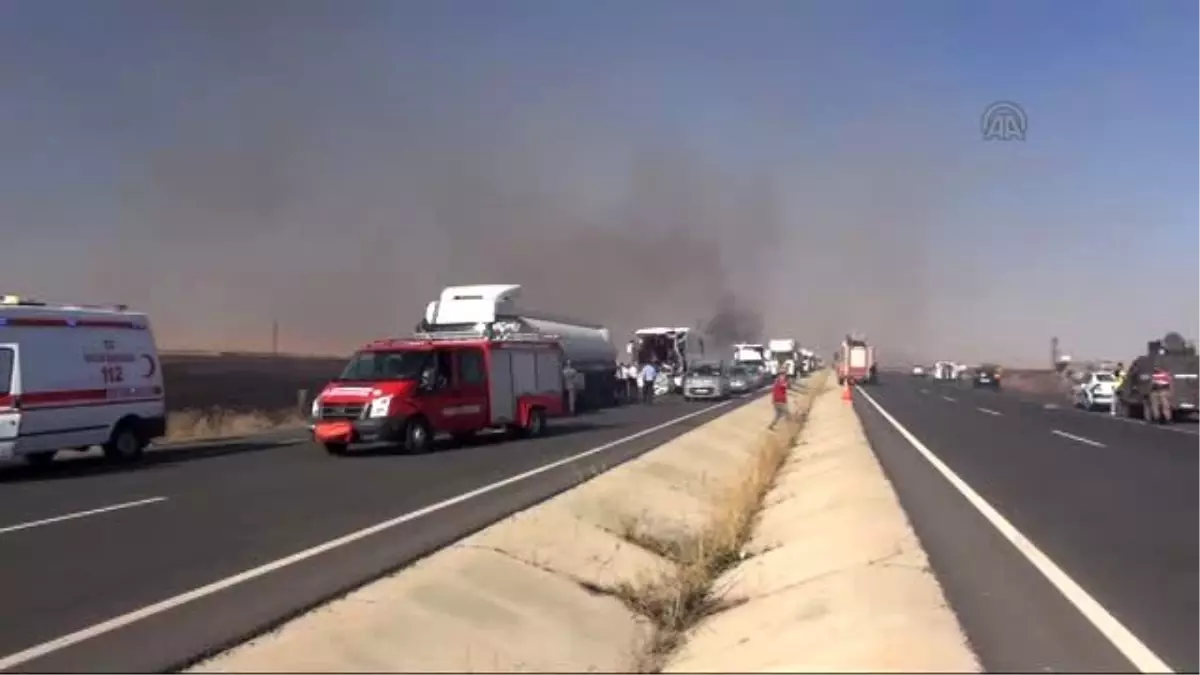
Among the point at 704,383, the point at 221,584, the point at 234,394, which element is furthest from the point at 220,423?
the point at 704,383

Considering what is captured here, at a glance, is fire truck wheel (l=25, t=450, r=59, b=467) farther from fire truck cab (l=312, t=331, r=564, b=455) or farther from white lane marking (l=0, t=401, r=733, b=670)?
white lane marking (l=0, t=401, r=733, b=670)

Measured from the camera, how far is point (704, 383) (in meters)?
55.8

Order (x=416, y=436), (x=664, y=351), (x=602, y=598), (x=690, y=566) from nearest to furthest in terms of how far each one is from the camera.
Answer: (x=602, y=598) → (x=690, y=566) → (x=416, y=436) → (x=664, y=351)

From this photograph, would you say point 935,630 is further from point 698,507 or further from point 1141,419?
point 1141,419

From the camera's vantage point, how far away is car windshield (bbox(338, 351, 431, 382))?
24734mm

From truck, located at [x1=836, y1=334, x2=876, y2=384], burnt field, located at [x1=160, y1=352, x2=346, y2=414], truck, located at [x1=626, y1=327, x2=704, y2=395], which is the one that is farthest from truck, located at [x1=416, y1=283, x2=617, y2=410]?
truck, located at [x1=836, y1=334, x2=876, y2=384]

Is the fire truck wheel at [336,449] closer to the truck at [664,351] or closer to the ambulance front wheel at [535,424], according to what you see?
the ambulance front wheel at [535,424]

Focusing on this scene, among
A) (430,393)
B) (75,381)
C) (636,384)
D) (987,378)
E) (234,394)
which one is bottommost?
(234,394)

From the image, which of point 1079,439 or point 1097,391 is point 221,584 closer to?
point 1079,439

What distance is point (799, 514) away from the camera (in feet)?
44.3

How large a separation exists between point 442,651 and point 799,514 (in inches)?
274

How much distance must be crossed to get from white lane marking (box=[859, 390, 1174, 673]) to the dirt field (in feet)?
74.7

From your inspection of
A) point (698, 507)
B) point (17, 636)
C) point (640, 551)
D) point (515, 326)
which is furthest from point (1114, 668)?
point (515, 326)

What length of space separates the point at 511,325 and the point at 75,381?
16.2m
